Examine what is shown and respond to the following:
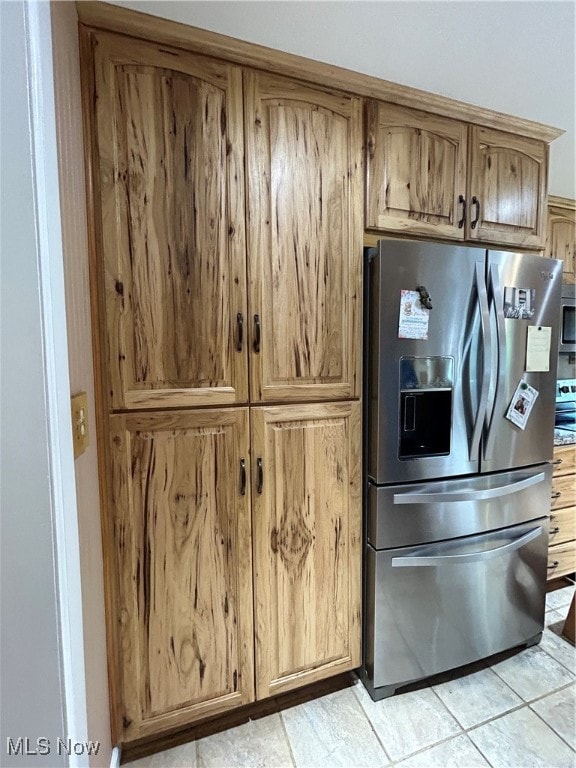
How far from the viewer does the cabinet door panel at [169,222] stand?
1.04 meters

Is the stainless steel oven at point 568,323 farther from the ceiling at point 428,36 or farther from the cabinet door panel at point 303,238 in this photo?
the cabinet door panel at point 303,238

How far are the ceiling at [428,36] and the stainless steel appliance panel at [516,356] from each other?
62 centimetres

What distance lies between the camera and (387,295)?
4.10 feet

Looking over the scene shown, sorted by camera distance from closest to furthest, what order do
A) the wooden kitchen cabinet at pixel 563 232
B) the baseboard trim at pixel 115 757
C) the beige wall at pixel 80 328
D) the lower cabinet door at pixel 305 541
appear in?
the beige wall at pixel 80 328, the baseboard trim at pixel 115 757, the lower cabinet door at pixel 305 541, the wooden kitchen cabinet at pixel 563 232

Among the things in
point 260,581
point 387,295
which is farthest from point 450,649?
point 387,295

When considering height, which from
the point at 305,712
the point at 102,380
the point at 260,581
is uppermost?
the point at 102,380

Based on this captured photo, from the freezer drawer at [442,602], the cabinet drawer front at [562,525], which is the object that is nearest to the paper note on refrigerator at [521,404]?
the freezer drawer at [442,602]

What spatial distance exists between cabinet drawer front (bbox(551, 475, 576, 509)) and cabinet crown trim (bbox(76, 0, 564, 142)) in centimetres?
174

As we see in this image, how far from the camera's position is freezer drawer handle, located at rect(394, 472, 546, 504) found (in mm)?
1316

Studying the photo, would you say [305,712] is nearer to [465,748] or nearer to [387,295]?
[465,748]

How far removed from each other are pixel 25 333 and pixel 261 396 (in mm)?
761

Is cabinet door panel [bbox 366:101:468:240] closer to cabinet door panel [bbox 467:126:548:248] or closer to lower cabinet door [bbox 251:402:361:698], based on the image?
cabinet door panel [bbox 467:126:548:248]

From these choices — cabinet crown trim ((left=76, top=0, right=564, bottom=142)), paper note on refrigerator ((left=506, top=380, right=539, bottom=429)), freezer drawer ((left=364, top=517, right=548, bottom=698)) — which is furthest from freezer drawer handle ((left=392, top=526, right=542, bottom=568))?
cabinet crown trim ((left=76, top=0, right=564, bottom=142))

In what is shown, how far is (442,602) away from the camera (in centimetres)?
139
